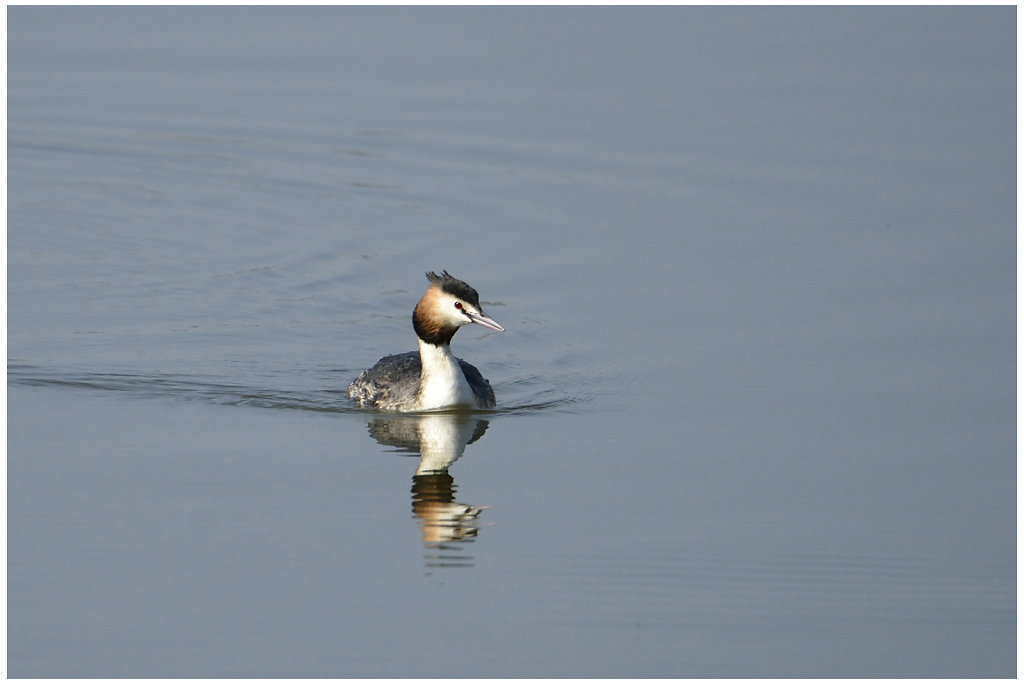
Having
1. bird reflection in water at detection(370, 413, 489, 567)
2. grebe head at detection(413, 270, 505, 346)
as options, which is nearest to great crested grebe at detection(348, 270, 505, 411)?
grebe head at detection(413, 270, 505, 346)

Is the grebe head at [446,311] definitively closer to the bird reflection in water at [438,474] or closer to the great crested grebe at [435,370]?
the great crested grebe at [435,370]

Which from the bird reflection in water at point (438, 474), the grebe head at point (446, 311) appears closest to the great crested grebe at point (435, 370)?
the grebe head at point (446, 311)

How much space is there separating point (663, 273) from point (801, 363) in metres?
2.67

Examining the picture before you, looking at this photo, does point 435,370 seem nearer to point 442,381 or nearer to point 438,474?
point 442,381

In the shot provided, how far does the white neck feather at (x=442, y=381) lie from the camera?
1271cm

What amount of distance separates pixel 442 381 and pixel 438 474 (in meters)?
1.59

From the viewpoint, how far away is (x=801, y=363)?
13.7 meters

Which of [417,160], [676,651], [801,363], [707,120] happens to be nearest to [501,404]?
[801,363]

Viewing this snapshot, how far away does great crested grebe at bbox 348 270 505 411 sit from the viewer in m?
12.4

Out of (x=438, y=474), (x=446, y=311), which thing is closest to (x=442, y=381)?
(x=446, y=311)

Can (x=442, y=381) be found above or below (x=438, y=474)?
above

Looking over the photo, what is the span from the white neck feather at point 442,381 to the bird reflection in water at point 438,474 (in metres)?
0.12

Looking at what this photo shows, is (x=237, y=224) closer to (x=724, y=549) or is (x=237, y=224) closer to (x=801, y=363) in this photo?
(x=801, y=363)

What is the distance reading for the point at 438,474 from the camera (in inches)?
445
